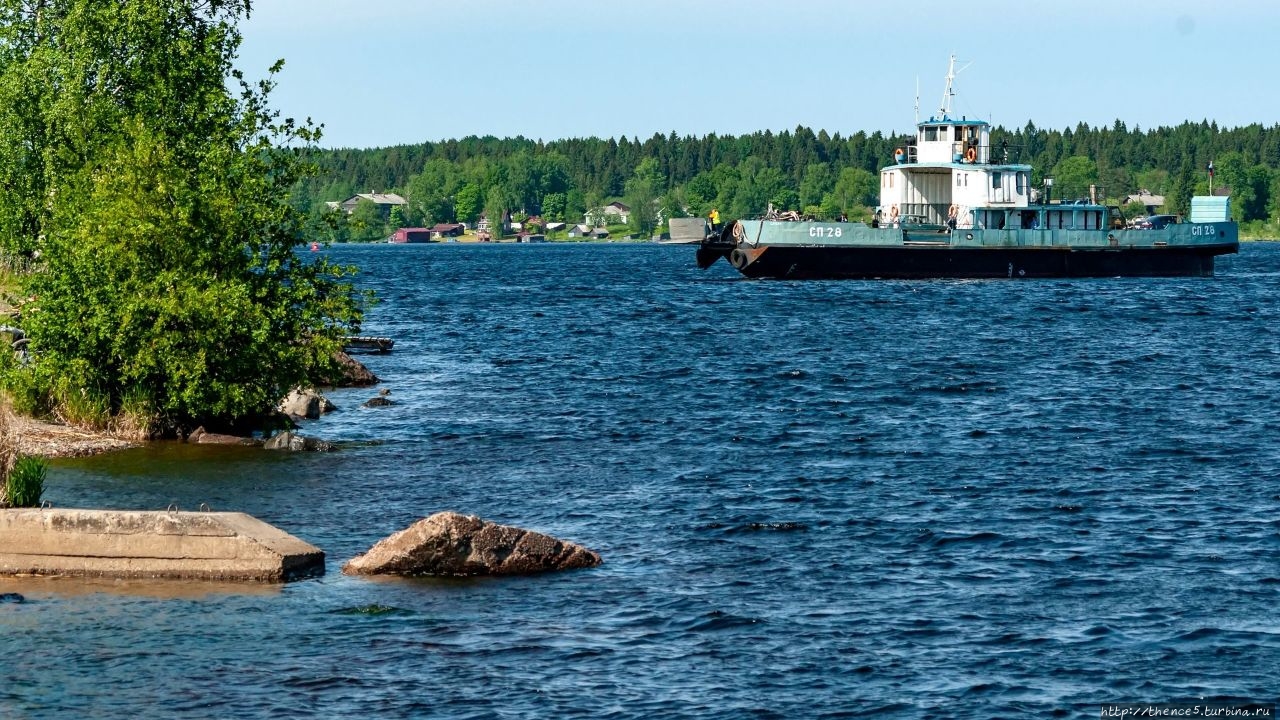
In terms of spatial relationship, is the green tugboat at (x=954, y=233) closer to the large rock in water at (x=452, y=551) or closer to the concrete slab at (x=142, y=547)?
the large rock in water at (x=452, y=551)

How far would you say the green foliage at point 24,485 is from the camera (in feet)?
67.5

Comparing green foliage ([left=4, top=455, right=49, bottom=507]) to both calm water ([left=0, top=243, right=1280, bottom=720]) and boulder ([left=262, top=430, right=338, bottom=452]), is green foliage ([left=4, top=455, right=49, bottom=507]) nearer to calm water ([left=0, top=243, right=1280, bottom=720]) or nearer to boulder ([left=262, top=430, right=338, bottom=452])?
calm water ([left=0, top=243, right=1280, bottom=720])

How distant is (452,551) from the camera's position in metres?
19.1

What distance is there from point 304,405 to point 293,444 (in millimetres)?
6254

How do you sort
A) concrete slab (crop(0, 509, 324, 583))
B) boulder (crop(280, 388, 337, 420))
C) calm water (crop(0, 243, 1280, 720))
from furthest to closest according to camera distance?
boulder (crop(280, 388, 337, 420)), concrete slab (crop(0, 509, 324, 583)), calm water (crop(0, 243, 1280, 720))

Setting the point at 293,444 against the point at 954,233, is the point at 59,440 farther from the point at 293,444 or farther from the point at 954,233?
the point at 954,233

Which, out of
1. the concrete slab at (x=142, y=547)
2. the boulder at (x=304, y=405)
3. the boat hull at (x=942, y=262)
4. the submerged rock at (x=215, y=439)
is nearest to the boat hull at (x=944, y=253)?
the boat hull at (x=942, y=262)

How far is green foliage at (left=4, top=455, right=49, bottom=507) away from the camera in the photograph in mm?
20562

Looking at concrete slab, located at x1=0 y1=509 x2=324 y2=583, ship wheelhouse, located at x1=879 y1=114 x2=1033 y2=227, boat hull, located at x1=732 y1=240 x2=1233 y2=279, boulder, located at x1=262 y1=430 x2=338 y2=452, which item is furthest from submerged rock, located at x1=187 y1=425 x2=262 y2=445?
ship wheelhouse, located at x1=879 y1=114 x2=1033 y2=227

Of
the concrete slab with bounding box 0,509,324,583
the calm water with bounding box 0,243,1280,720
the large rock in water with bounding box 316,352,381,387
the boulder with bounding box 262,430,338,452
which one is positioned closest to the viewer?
the calm water with bounding box 0,243,1280,720

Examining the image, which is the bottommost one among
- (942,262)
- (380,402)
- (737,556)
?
(737,556)

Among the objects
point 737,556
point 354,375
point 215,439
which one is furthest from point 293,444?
point 354,375

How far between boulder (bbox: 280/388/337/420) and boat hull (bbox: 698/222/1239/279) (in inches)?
2164

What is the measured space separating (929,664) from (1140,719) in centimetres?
234
